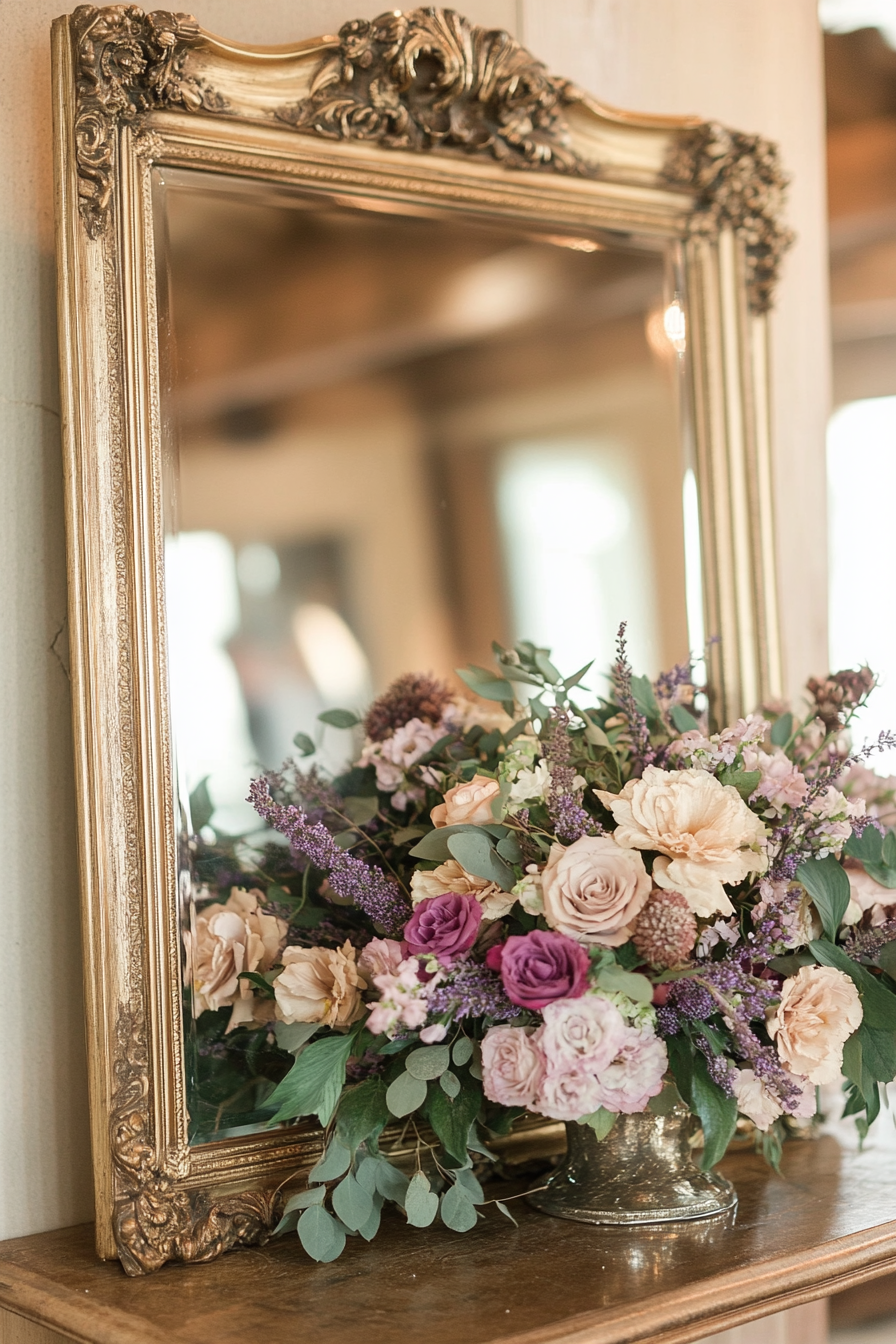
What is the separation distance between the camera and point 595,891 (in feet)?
3.05

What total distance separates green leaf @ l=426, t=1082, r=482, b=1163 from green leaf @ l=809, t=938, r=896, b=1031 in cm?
28

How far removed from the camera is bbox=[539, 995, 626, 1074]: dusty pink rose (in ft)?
2.92

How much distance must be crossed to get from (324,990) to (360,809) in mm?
169

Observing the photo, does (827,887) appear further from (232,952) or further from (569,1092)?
(232,952)

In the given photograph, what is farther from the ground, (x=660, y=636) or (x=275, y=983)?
(x=660, y=636)

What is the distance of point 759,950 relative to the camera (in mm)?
970

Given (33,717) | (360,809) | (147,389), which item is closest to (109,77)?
(147,389)

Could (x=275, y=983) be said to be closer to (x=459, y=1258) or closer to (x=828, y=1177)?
(x=459, y=1258)

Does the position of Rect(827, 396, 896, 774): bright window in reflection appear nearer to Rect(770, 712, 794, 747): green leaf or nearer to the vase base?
Rect(770, 712, 794, 747): green leaf

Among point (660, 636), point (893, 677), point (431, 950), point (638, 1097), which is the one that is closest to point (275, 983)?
point (431, 950)

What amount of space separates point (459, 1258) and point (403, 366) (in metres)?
0.75

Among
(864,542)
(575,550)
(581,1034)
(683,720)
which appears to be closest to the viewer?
(581,1034)

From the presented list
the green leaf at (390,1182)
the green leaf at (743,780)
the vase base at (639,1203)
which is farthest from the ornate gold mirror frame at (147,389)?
the green leaf at (743,780)

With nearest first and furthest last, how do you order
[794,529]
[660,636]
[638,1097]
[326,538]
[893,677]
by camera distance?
1. [638,1097]
2. [326,538]
3. [660,636]
4. [794,529]
5. [893,677]
